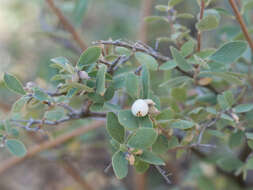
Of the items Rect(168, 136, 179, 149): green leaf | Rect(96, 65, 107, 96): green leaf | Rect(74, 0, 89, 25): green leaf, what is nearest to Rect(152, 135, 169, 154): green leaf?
Rect(168, 136, 179, 149): green leaf

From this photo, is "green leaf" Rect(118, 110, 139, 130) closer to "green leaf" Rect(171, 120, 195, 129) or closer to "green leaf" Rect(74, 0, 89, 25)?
"green leaf" Rect(171, 120, 195, 129)

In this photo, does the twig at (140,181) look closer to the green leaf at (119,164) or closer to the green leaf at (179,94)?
the green leaf at (179,94)

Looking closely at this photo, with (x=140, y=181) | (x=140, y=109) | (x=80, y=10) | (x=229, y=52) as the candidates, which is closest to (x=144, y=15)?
(x=80, y=10)

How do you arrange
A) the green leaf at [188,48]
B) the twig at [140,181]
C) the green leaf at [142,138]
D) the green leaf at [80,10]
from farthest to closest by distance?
the twig at [140,181] → the green leaf at [80,10] → the green leaf at [188,48] → the green leaf at [142,138]

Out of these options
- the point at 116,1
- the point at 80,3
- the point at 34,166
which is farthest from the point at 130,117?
the point at 116,1

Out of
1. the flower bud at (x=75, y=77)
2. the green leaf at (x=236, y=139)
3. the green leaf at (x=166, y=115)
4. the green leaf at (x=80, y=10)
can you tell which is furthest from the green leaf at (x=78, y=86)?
the green leaf at (x=80, y=10)

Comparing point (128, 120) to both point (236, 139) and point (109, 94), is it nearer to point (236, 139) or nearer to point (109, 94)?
point (109, 94)
